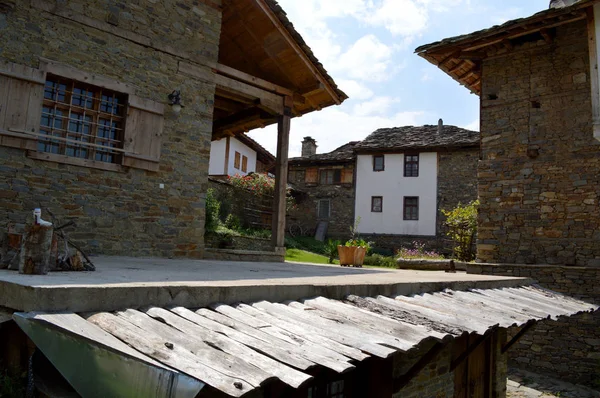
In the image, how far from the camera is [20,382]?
292 centimetres

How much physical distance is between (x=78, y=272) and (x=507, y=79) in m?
9.79

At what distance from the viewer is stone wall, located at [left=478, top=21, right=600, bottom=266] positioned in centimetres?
945

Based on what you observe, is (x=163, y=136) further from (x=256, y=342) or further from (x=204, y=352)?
(x=204, y=352)

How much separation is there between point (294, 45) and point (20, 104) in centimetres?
486

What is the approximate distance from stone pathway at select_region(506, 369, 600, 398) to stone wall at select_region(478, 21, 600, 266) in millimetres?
2296

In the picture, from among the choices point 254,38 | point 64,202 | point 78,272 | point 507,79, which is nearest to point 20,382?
point 78,272

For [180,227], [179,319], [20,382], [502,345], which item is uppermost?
[180,227]

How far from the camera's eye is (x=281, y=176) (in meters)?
9.62

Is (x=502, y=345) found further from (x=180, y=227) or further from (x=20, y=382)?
(x=20, y=382)

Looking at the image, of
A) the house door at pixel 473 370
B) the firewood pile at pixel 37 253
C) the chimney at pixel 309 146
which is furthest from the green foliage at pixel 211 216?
the chimney at pixel 309 146

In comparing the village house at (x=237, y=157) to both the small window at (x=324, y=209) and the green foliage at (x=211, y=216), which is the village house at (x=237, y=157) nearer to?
the small window at (x=324, y=209)

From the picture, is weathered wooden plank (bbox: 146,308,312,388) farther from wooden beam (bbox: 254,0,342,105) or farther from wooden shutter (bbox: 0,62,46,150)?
wooden beam (bbox: 254,0,342,105)

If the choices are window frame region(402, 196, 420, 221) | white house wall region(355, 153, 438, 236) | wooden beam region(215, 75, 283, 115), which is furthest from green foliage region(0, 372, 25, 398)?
window frame region(402, 196, 420, 221)

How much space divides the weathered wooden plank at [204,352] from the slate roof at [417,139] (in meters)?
22.5
